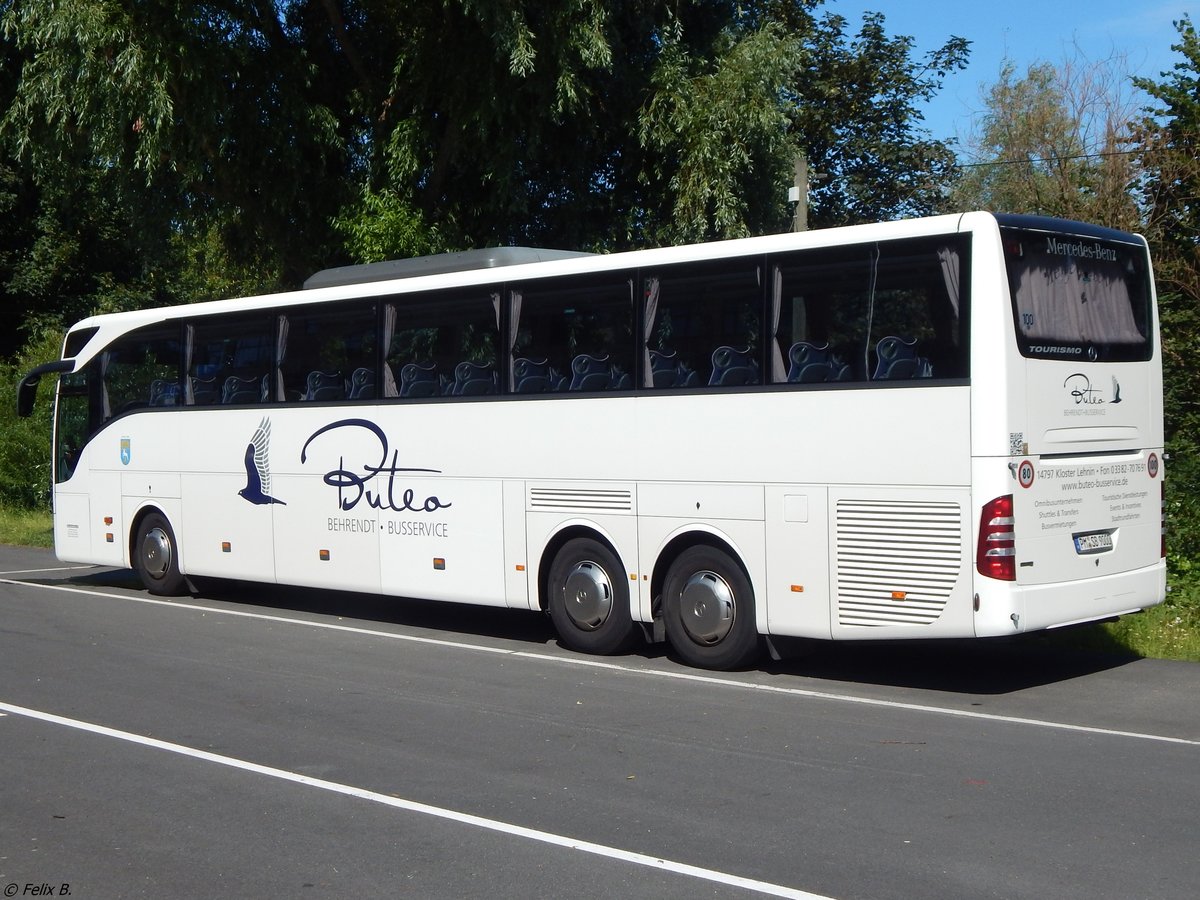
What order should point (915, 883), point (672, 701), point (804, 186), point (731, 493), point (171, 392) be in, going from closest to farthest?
point (915, 883)
point (672, 701)
point (731, 493)
point (171, 392)
point (804, 186)

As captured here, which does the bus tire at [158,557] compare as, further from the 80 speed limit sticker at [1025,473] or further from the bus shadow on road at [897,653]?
the 80 speed limit sticker at [1025,473]

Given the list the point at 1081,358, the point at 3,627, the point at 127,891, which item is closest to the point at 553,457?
the point at 1081,358

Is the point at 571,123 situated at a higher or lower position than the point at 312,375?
higher

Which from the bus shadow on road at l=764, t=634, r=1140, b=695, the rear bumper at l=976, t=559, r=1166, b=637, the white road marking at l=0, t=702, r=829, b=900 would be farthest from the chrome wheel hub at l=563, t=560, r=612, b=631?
the white road marking at l=0, t=702, r=829, b=900

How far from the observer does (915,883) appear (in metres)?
5.91

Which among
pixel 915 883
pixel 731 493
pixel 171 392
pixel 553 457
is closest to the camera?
pixel 915 883

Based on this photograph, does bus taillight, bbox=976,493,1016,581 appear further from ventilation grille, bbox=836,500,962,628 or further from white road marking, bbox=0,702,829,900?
white road marking, bbox=0,702,829,900

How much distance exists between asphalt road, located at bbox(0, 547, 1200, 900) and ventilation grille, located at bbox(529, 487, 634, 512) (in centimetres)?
133

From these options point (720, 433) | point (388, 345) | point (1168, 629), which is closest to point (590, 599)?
point (720, 433)

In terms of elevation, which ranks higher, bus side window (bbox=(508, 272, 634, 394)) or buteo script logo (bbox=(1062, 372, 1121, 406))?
bus side window (bbox=(508, 272, 634, 394))

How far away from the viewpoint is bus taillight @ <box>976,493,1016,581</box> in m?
9.70

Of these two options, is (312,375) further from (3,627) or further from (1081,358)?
(1081,358)

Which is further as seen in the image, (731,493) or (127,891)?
(731,493)

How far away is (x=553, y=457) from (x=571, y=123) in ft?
31.3
